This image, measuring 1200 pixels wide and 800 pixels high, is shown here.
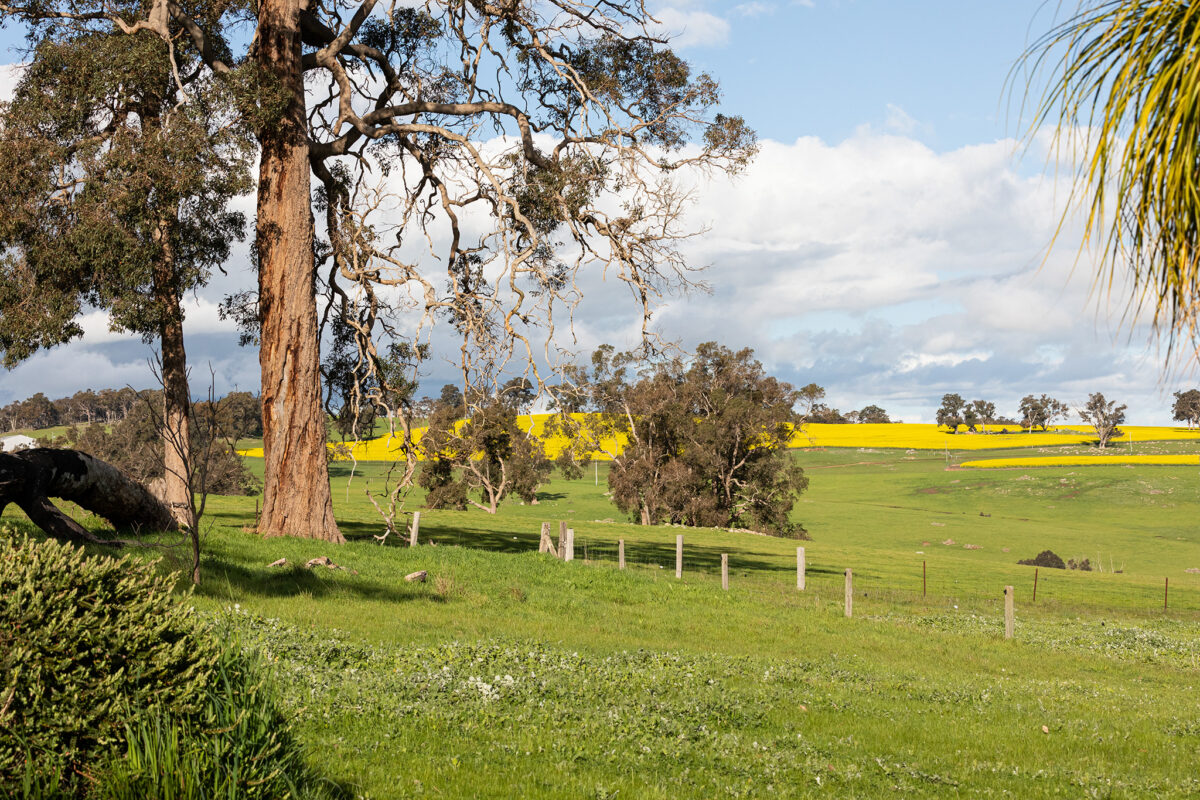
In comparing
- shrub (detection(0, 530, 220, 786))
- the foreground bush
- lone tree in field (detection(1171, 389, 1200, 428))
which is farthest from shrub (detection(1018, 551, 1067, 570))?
lone tree in field (detection(1171, 389, 1200, 428))

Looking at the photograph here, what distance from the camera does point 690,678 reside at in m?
12.1

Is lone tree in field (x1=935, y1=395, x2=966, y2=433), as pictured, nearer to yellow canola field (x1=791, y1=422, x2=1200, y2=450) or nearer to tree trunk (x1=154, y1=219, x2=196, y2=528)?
yellow canola field (x1=791, y1=422, x2=1200, y2=450)

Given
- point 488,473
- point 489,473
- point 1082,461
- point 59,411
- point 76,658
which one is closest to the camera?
point 76,658

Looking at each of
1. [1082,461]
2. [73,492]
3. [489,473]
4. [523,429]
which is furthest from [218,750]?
[1082,461]

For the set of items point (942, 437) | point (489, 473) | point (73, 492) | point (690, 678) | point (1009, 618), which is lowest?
point (1009, 618)

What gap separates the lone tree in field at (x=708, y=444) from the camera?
65.1 metres

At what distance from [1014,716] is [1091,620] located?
64.8 feet

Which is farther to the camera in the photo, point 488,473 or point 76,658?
point 488,473

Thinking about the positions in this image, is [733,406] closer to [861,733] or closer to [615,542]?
[615,542]

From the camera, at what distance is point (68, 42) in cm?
2433

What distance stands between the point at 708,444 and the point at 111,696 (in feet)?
204

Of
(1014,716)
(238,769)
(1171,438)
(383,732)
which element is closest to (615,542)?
(1014,716)

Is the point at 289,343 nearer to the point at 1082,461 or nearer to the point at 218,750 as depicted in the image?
the point at 218,750

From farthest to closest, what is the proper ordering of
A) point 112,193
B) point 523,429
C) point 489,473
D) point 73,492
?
point 489,473
point 523,429
point 112,193
point 73,492
